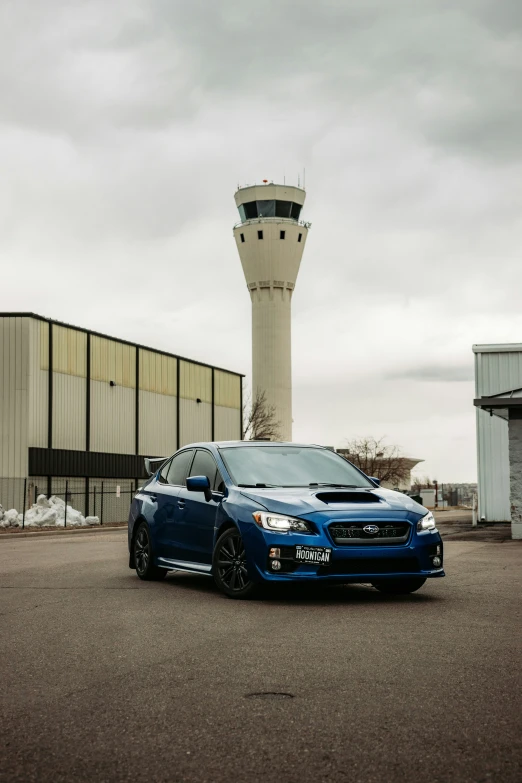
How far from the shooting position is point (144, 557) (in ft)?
40.5

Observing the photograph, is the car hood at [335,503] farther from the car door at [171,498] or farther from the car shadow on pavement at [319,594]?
the car door at [171,498]

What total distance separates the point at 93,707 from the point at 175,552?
631 cm

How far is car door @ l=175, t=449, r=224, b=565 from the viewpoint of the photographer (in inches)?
430

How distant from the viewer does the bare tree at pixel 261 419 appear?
82.8 metres

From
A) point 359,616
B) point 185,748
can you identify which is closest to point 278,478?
point 359,616

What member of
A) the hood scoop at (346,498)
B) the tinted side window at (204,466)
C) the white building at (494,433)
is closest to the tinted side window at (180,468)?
the tinted side window at (204,466)

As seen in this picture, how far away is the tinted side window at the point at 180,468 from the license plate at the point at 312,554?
272 cm

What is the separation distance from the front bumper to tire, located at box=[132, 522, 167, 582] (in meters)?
2.45

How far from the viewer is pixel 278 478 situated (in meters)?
11.1

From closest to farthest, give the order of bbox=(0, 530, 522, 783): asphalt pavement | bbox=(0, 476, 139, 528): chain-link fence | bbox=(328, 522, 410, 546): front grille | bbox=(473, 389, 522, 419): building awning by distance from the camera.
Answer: bbox=(0, 530, 522, 783): asphalt pavement, bbox=(328, 522, 410, 546): front grille, bbox=(473, 389, 522, 419): building awning, bbox=(0, 476, 139, 528): chain-link fence

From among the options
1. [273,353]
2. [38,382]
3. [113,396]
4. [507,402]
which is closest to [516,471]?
[507,402]

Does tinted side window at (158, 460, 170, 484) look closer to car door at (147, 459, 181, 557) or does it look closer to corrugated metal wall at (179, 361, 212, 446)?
car door at (147, 459, 181, 557)

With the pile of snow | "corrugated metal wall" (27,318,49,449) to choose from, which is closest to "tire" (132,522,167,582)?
the pile of snow

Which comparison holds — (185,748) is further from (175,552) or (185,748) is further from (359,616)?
(175,552)
